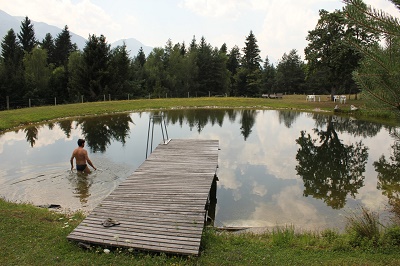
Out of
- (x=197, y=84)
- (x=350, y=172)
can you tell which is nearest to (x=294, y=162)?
(x=350, y=172)

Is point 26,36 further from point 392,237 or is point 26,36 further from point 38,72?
point 392,237

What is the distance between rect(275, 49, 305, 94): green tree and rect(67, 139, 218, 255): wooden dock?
237 feet

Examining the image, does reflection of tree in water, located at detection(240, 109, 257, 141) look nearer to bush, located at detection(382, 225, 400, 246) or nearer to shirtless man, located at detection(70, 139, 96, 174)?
shirtless man, located at detection(70, 139, 96, 174)

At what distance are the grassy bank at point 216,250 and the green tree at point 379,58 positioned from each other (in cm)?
361

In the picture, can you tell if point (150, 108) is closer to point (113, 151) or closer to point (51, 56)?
point (113, 151)

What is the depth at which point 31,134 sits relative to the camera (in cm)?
2261

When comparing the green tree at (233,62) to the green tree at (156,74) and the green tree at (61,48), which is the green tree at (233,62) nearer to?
the green tree at (156,74)

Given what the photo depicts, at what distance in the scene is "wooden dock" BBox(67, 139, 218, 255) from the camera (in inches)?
263

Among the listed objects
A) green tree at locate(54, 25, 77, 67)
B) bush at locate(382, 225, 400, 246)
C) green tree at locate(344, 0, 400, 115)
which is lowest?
bush at locate(382, 225, 400, 246)

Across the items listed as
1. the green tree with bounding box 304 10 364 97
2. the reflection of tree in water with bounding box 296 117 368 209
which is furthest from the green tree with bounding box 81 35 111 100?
the reflection of tree in water with bounding box 296 117 368 209

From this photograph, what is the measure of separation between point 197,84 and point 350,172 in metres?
56.2

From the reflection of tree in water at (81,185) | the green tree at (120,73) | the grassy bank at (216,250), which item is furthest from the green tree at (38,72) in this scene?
the grassy bank at (216,250)

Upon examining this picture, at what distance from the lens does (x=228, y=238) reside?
7.82 meters

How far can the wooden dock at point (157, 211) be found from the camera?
6.67 metres
